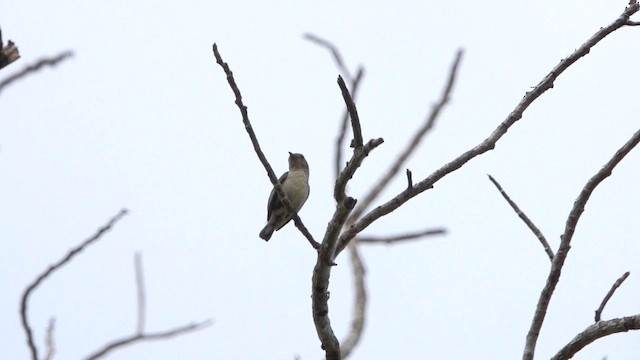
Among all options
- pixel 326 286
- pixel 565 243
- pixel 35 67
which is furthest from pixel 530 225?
pixel 35 67

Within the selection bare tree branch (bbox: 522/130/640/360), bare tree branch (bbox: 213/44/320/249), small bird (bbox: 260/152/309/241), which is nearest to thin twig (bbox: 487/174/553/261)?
bare tree branch (bbox: 522/130/640/360)

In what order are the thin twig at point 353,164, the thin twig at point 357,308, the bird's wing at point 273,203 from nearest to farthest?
the thin twig at point 353,164
the thin twig at point 357,308
the bird's wing at point 273,203

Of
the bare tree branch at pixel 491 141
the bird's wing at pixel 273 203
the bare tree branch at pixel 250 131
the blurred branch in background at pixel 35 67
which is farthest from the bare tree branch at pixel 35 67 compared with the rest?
the bird's wing at pixel 273 203

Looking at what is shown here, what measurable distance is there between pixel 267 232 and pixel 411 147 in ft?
9.35

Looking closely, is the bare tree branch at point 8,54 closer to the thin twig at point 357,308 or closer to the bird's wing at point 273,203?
the thin twig at point 357,308

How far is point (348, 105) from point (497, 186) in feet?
5.33

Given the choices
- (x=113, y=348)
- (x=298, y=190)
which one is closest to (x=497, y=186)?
(x=113, y=348)

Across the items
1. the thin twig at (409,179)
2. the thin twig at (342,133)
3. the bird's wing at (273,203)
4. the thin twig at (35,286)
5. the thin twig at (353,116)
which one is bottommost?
the thin twig at (35,286)

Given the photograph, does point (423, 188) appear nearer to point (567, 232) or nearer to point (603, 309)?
point (567, 232)

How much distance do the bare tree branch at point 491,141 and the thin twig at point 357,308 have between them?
53cm

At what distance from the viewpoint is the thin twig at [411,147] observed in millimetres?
5180

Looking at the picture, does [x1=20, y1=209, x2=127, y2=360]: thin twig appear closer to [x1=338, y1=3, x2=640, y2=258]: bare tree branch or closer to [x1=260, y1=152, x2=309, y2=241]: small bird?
[x1=338, y1=3, x2=640, y2=258]: bare tree branch

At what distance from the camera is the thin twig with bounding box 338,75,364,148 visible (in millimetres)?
3598

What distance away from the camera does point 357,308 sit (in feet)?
15.1
